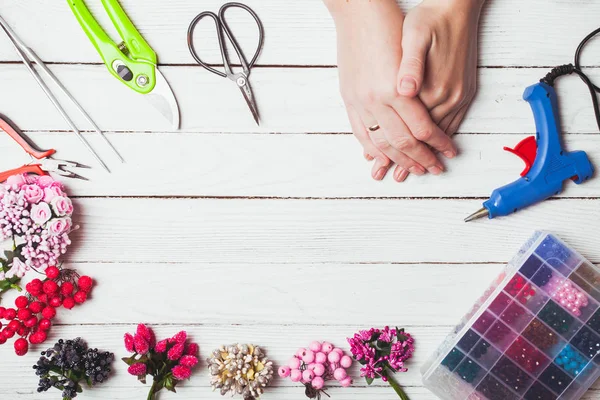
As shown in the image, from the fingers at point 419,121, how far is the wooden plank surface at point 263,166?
0.29ft

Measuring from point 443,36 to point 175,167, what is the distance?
0.46 m

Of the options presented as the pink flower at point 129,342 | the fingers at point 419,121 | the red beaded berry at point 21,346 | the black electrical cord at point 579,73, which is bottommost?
the red beaded berry at point 21,346

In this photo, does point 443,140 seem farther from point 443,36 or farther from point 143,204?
point 143,204

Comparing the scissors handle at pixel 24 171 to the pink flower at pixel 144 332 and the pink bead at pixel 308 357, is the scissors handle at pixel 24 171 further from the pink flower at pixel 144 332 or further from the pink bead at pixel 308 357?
the pink bead at pixel 308 357

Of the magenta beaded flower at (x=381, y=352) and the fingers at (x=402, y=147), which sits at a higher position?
the fingers at (x=402, y=147)

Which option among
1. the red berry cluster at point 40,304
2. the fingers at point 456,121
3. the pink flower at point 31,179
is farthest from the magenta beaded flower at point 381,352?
the pink flower at point 31,179

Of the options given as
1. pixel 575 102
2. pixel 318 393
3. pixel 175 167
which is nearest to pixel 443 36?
pixel 575 102

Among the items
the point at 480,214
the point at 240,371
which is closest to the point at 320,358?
the point at 240,371

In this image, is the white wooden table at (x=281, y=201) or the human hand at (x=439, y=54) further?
the white wooden table at (x=281, y=201)

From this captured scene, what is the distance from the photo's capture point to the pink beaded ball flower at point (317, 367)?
33.4 inches

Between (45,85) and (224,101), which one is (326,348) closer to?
(224,101)

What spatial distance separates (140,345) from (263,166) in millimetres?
339

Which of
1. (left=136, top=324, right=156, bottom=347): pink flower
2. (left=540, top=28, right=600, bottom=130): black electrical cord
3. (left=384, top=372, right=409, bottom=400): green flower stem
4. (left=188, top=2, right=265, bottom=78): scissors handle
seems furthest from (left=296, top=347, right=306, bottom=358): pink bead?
(left=540, top=28, right=600, bottom=130): black electrical cord

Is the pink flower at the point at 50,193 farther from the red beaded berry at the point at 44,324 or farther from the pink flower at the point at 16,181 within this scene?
the red beaded berry at the point at 44,324
